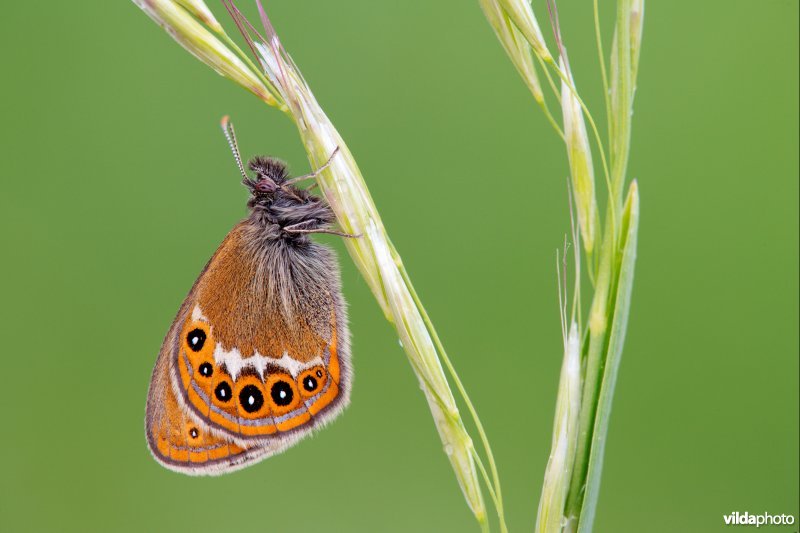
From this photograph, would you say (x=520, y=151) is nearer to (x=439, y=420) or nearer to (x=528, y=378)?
(x=528, y=378)

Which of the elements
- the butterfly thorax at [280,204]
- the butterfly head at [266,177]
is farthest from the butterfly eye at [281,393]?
the butterfly head at [266,177]

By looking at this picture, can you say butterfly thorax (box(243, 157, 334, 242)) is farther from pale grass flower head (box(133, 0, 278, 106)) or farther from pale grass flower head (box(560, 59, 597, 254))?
pale grass flower head (box(560, 59, 597, 254))

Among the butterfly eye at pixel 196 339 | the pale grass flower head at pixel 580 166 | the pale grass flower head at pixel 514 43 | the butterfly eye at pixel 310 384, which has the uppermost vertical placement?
the pale grass flower head at pixel 514 43

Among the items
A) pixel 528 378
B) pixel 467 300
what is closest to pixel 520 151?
pixel 467 300

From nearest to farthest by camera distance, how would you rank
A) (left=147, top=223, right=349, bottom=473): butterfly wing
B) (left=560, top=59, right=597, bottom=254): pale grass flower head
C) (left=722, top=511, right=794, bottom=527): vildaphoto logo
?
1. (left=560, top=59, right=597, bottom=254): pale grass flower head
2. (left=722, top=511, right=794, bottom=527): vildaphoto logo
3. (left=147, top=223, right=349, bottom=473): butterfly wing

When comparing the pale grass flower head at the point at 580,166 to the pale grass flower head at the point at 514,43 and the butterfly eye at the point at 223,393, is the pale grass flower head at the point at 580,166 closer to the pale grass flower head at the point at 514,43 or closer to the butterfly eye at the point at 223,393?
the pale grass flower head at the point at 514,43

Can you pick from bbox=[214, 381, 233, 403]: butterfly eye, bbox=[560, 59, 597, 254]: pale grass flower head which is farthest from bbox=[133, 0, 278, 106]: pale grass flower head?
bbox=[214, 381, 233, 403]: butterfly eye

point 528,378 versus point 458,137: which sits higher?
point 458,137
